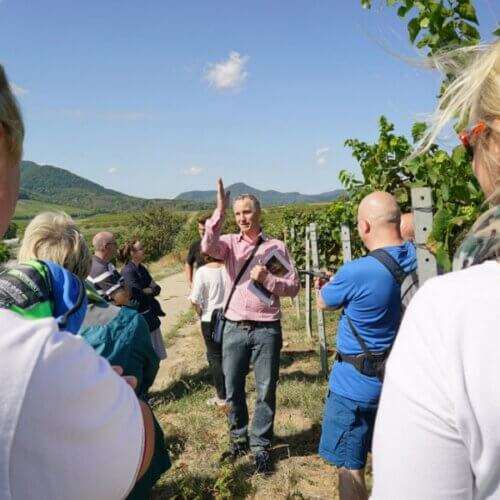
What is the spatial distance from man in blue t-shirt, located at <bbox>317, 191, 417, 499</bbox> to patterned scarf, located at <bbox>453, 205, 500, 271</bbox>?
5.82 feet

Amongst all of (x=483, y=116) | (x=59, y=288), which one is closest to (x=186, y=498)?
(x=59, y=288)

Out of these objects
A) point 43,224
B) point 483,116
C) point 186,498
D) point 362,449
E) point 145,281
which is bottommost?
point 186,498

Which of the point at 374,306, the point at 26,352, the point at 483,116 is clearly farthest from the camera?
the point at 374,306

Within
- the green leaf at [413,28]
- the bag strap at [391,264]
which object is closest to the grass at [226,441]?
the bag strap at [391,264]

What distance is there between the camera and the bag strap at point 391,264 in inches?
104

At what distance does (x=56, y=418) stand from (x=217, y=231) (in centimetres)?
288

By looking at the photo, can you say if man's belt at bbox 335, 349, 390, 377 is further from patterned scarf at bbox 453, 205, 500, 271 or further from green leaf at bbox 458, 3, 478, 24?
patterned scarf at bbox 453, 205, 500, 271

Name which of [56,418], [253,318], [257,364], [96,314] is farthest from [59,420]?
[257,364]

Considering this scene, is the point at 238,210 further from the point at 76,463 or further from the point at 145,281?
the point at 76,463

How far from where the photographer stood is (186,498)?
11.2ft

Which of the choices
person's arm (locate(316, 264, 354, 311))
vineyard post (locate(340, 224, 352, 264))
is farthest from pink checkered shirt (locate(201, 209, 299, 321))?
person's arm (locate(316, 264, 354, 311))

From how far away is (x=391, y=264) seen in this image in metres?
2.65

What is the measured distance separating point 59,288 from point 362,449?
6.87 ft

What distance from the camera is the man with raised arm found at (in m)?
3.62
